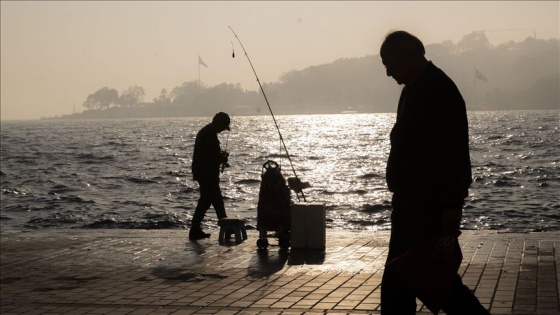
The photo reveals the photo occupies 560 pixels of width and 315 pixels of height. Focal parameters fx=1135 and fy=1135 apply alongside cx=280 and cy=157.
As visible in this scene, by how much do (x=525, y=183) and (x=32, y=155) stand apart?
3867 cm

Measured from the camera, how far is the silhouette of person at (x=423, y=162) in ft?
18.8

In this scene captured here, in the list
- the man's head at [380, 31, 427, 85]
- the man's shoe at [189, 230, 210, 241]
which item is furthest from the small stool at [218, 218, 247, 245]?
the man's head at [380, 31, 427, 85]

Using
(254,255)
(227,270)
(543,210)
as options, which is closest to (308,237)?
(254,255)

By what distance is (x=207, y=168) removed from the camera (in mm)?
13492

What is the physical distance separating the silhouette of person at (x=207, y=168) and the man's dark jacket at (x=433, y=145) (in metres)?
7.51

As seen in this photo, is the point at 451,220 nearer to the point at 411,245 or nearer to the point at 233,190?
the point at 411,245

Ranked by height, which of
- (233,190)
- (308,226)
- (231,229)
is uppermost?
(308,226)

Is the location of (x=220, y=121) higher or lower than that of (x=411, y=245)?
higher

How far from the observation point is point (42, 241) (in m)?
13.4

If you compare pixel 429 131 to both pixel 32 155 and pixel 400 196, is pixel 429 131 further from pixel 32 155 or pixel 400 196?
pixel 32 155

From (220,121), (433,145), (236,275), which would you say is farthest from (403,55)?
(220,121)

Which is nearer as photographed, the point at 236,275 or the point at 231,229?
the point at 236,275

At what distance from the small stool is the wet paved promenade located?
0.11 metres

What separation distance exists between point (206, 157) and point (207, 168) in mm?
131
